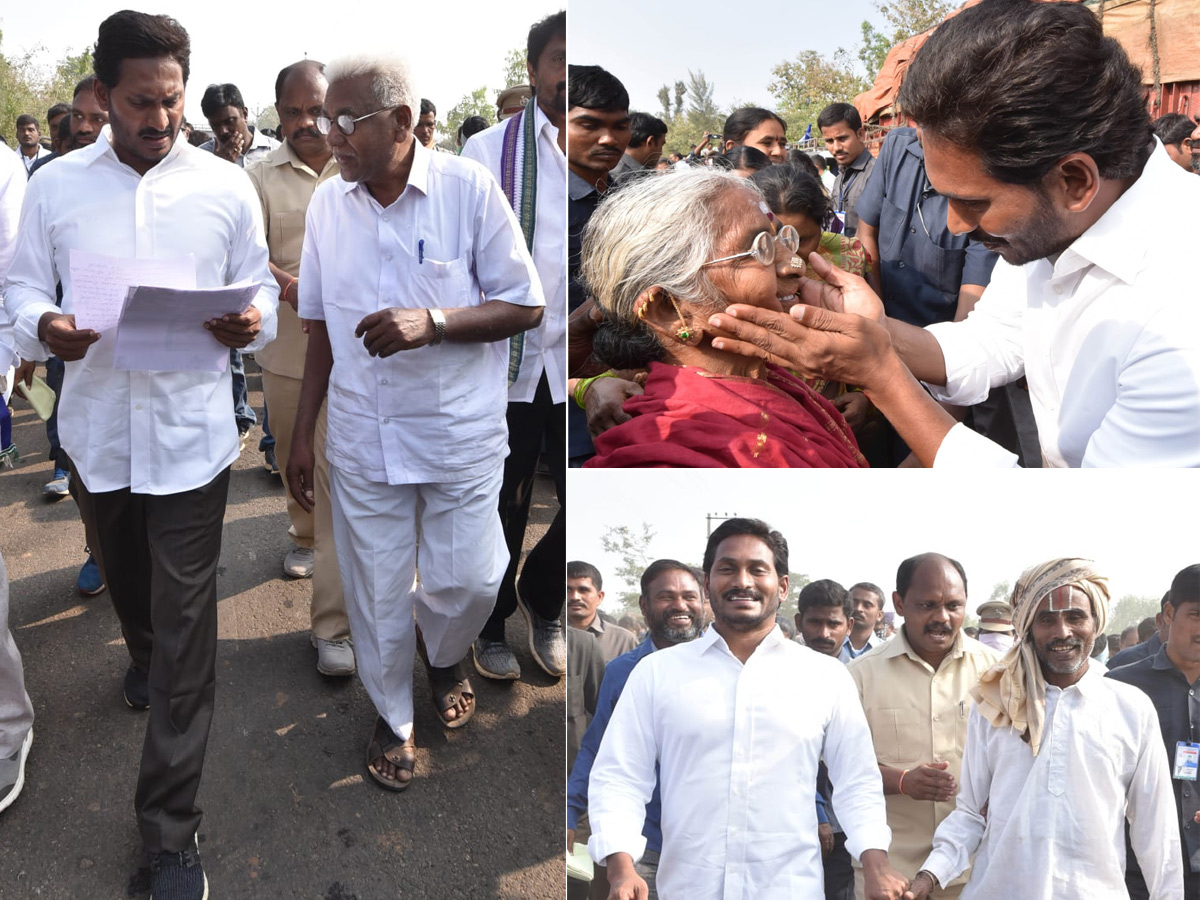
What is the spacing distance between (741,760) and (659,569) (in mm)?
305

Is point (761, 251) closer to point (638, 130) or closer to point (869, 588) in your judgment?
point (869, 588)

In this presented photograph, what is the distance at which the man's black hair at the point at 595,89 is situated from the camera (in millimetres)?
1687

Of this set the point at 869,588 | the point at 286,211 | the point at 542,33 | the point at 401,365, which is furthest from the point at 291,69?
the point at 869,588

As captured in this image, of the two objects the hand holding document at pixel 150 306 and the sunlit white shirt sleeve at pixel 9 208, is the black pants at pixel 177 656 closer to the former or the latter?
the hand holding document at pixel 150 306

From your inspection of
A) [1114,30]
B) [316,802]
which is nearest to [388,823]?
[316,802]

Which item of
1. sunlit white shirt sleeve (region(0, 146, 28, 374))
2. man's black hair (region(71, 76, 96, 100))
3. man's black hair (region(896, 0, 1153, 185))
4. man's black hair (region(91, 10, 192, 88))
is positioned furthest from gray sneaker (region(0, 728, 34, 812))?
man's black hair (region(71, 76, 96, 100))

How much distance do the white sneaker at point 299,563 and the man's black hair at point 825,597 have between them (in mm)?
3095

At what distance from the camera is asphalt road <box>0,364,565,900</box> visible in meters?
2.47

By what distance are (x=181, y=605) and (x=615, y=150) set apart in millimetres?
1797

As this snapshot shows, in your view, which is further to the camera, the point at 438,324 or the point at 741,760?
the point at 438,324

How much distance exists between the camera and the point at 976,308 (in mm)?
2252

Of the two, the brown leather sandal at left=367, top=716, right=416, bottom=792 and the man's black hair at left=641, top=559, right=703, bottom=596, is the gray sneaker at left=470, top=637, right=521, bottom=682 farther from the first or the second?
the man's black hair at left=641, top=559, right=703, bottom=596

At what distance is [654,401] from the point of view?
1.83 metres

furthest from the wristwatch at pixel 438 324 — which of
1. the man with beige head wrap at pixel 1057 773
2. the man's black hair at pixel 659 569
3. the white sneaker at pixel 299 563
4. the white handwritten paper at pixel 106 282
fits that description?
the white sneaker at pixel 299 563
